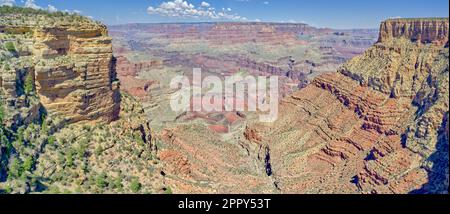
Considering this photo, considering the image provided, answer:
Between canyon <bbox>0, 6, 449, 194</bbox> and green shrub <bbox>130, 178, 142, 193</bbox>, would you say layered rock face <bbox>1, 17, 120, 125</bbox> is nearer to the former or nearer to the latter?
canyon <bbox>0, 6, 449, 194</bbox>

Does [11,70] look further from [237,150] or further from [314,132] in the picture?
[314,132]

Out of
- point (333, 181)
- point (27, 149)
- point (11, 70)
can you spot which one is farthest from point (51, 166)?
point (333, 181)

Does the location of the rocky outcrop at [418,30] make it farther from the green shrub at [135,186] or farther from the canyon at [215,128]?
the green shrub at [135,186]

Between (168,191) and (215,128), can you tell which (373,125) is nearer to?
(168,191)

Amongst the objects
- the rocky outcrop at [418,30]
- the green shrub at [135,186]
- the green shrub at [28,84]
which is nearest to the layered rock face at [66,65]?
the green shrub at [28,84]

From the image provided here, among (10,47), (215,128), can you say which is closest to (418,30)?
(215,128)
